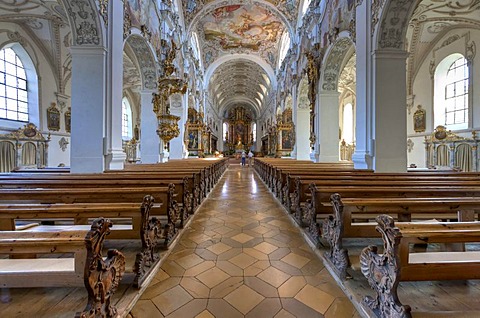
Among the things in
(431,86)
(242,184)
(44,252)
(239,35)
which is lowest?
(242,184)

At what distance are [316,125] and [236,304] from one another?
26.8 feet

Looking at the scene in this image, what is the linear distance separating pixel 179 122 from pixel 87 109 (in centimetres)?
713

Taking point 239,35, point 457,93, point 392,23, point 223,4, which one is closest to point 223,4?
point 223,4

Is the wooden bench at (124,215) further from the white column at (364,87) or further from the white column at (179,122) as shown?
the white column at (179,122)

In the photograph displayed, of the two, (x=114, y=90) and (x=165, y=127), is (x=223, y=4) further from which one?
(x=114, y=90)

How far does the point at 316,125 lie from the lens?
895 centimetres

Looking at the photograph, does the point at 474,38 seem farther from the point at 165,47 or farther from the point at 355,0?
the point at 165,47

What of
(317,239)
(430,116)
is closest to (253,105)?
(430,116)

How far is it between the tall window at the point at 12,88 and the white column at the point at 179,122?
5.96 m

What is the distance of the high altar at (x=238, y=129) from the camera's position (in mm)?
34812

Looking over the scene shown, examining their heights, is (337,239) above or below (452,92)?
below

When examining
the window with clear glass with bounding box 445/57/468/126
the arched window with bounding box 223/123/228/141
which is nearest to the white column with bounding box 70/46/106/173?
the window with clear glass with bounding box 445/57/468/126

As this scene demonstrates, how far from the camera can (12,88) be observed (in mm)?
9469

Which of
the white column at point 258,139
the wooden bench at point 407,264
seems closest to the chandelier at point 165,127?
the wooden bench at point 407,264
